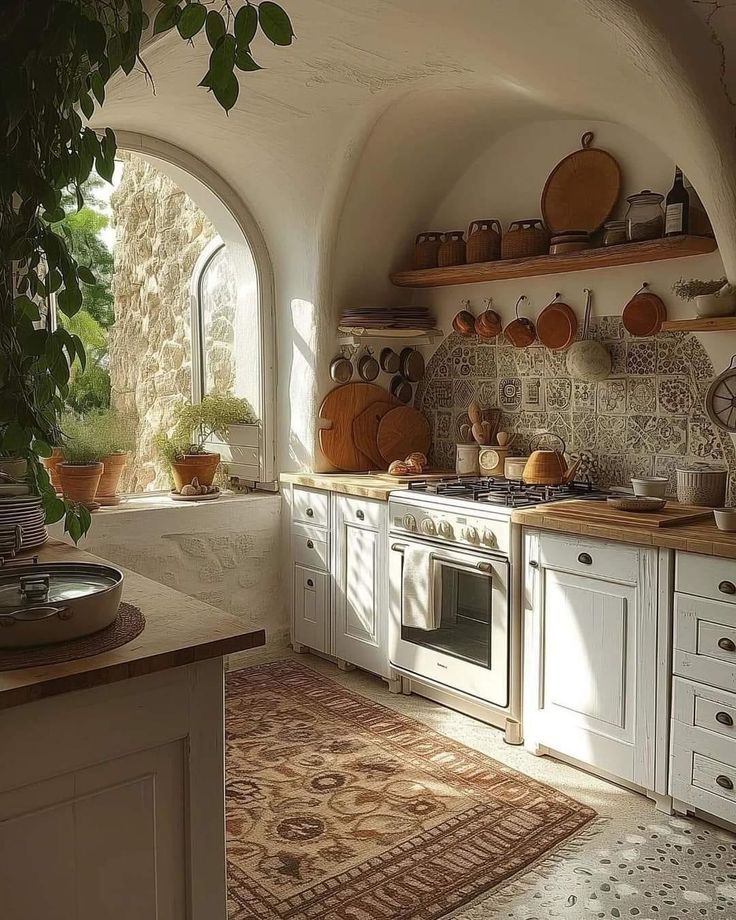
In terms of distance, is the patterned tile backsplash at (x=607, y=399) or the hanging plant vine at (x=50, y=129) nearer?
the hanging plant vine at (x=50, y=129)

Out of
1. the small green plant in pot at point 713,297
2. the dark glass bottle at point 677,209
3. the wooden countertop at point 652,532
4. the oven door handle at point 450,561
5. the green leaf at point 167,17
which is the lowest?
the oven door handle at point 450,561

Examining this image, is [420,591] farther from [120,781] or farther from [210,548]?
[120,781]

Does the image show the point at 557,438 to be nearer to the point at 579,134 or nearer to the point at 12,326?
the point at 579,134

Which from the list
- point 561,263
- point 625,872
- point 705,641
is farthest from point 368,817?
point 561,263

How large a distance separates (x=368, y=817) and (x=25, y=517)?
1489 millimetres

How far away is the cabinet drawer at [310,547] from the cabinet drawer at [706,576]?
1.98m

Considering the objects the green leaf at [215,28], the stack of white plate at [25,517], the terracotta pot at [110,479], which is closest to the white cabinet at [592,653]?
the stack of white plate at [25,517]

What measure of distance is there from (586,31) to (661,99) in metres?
0.37

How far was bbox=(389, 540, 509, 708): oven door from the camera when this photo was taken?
3535 mm

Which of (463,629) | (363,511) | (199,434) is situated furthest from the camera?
(199,434)

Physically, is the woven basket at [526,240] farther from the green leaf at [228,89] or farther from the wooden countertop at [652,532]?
the green leaf at [228,89]

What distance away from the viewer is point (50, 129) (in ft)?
4.84

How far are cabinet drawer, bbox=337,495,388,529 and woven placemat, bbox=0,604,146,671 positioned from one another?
231 cm

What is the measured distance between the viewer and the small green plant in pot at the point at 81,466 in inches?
169
